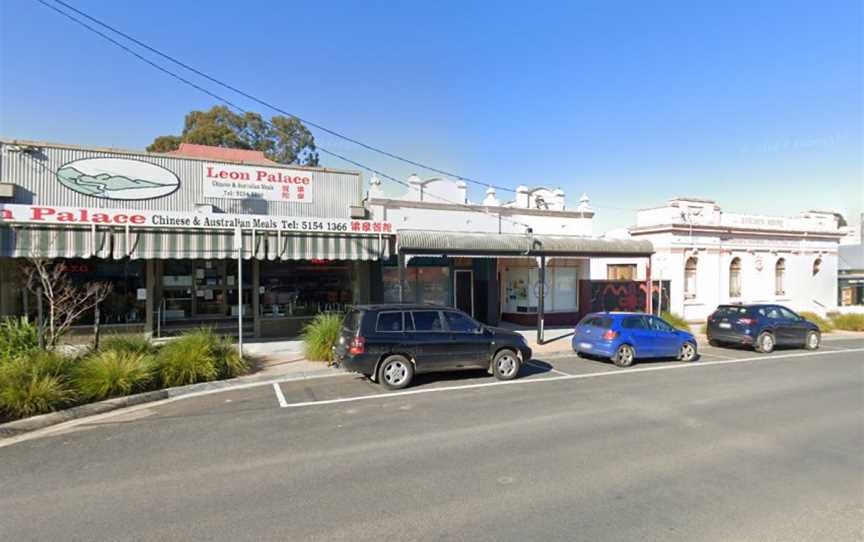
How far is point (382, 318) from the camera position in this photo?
9430mm

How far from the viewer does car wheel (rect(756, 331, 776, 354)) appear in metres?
14.9

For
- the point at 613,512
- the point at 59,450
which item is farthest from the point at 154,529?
the point at 613,512

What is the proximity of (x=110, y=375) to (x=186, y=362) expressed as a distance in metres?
1.43

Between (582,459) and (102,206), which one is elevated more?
(102,206)

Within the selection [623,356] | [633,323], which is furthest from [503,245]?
[623,356]

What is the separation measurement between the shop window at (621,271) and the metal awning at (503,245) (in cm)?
586

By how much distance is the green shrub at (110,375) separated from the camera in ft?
26.3

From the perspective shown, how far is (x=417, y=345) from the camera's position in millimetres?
9539

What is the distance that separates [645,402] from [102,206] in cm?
1452

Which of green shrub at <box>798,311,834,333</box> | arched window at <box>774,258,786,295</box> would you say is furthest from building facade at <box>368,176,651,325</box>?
arched window at <box>774,258,786,295</box>

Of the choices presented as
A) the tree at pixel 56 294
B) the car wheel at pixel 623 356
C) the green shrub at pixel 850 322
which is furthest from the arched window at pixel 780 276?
the tree at pixel 56 294

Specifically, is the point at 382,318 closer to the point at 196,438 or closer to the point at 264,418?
the point at 264,418

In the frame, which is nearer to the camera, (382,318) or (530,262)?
(382,318)

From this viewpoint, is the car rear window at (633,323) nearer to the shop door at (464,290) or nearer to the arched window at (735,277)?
the shop door at (464,290)
